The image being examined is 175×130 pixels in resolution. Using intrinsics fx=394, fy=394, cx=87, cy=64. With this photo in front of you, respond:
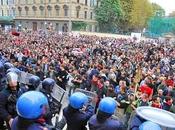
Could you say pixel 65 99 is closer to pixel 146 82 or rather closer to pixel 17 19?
pixel 146 82

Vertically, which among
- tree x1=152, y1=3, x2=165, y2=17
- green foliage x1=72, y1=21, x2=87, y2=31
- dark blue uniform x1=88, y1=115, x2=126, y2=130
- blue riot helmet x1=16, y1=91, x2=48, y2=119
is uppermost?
tree x1=152, y1=3, x2=165, y2=17

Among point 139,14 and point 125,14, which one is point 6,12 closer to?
point 125,14

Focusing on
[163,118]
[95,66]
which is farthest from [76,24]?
[163,118]

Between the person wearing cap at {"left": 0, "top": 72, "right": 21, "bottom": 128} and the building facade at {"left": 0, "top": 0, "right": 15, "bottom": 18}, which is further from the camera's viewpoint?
the building facade at {"left": 0, "top": 0, "right": 15, "bottom": 18}

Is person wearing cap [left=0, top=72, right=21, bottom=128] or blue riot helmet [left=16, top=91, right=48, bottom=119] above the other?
blue riot helmet [left=16, top=91, right=48, bottom=119]

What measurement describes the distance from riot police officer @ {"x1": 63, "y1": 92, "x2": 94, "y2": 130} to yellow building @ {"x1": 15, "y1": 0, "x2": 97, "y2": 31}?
67.7 m

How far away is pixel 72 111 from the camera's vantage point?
5.90 m

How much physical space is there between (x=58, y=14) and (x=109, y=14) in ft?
40.0

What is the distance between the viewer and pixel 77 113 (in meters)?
5.90

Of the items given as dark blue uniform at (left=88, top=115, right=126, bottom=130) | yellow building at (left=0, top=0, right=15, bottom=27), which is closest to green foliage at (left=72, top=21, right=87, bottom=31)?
yellow building at (left=0, top=0, right=15, bottom=27)

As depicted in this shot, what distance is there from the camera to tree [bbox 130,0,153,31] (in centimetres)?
7888

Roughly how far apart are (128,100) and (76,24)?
66622 mm

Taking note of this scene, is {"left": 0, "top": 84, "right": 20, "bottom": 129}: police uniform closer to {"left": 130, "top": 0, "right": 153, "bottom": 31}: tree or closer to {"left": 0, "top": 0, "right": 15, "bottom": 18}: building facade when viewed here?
{"left": 130, "top": 0, "right": 153, "bottom": 31}: tree

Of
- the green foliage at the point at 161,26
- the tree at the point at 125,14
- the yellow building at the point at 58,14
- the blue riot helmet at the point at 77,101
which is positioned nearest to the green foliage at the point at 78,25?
the yellow building at the point at 58,14
